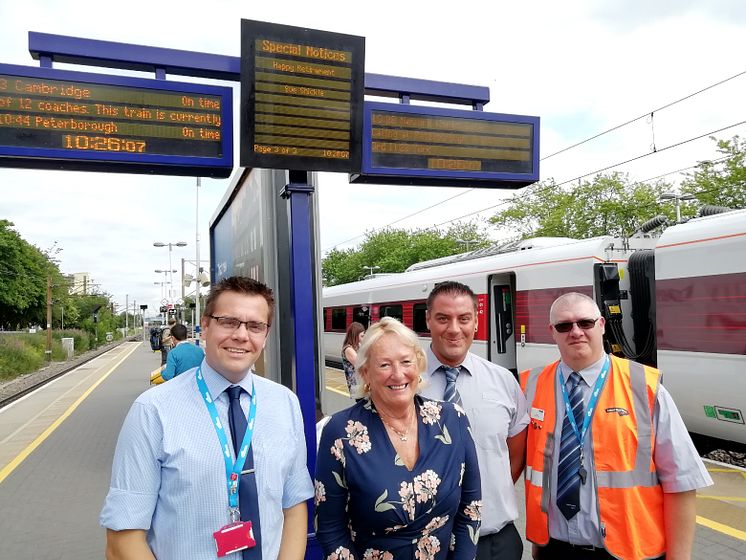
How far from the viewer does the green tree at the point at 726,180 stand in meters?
21.6

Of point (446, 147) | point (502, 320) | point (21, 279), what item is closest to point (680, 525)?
point (446, 147)

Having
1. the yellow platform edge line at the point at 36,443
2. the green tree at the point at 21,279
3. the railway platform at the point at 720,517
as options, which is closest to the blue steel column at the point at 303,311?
the railway platform at the point at 720,517

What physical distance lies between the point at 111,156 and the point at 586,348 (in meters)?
2.84

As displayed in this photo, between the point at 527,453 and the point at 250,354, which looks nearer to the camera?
the point at 250,354

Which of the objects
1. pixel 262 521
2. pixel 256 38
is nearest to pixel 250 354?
pixel 262 521

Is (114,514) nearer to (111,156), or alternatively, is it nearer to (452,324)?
(452,324)

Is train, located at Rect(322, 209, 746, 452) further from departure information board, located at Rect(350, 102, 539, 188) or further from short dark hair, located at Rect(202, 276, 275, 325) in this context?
short dark hair, located at Rect(202, 276, 275, 325)

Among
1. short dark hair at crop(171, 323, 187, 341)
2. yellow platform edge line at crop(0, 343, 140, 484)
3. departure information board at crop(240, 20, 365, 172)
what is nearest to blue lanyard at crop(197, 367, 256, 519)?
departure information board at crop(240, 20, 365, 172)

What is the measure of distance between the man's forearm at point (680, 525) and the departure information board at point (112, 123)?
3.00 m

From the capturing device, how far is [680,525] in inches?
91.7

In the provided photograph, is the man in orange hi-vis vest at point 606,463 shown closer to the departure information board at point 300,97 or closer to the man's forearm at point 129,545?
the man's forearm at point 129,545

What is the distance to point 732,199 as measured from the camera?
22.3 m

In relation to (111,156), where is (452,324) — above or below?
below

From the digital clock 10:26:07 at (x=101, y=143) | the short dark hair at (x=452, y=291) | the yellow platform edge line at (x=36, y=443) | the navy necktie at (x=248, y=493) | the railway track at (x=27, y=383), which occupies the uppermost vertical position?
the digital clock 10:26:07 at (x=101, y=143)
